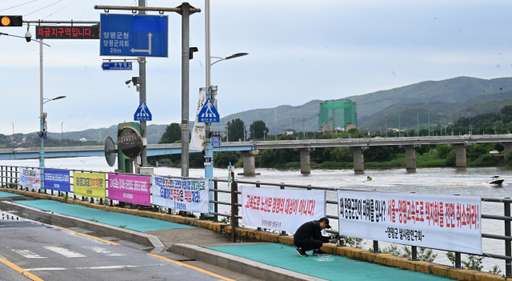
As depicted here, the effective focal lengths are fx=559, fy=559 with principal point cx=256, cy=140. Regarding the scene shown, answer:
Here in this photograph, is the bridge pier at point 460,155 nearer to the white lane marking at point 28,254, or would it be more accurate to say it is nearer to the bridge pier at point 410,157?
the bridge pier at point 410,157

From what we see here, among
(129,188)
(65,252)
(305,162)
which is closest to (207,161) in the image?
(129,188)

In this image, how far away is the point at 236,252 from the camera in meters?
11.6

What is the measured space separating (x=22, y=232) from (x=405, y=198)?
36.3 feet

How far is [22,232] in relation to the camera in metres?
15.8

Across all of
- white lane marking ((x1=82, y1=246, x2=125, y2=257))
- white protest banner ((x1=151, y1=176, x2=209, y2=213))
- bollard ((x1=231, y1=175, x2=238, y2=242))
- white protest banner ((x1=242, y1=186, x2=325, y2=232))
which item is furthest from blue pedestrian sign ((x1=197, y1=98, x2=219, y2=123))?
white lane marking ((x1=82, y1=246, x2=125, y2=257))

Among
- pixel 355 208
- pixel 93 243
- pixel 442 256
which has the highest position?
pixel 355 208

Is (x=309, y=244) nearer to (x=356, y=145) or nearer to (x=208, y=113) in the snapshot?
(x=208, y=113)

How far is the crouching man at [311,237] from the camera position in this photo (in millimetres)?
11023

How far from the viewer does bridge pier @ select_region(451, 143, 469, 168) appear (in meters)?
111

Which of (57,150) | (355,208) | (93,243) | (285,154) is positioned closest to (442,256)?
(355,208)

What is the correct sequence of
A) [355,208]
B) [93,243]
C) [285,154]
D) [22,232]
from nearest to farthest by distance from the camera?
[355,208] < [93,243] < [22,232] < [285,154]

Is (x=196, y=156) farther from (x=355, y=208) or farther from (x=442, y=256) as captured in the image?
(x=355, y=208)

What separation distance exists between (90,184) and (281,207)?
13184 millimetres

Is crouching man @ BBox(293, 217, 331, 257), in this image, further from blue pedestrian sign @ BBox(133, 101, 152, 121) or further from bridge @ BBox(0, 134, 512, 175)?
bridge @ BBox(0, 134, 512, 175)
